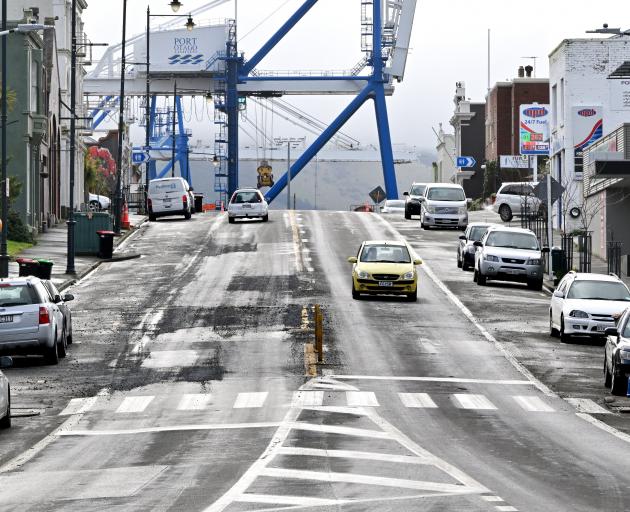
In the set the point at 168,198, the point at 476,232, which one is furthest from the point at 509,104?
the point at 476,232

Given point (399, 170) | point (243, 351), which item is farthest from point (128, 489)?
point (399, 170)

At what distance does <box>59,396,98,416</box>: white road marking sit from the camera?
2323 cm

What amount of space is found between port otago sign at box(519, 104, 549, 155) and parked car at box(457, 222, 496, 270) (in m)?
9.50

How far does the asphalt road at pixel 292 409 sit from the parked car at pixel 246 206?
2125 cm

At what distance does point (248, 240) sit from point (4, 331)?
32687 millimetres

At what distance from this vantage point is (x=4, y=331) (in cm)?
2920

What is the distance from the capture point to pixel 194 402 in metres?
24.1

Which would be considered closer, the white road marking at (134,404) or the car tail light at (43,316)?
Answer: the white road marking at (134,404)

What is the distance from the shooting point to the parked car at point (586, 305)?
110 feet

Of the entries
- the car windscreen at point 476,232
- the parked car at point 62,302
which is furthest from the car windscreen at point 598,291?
the car windscreen at point 476,232

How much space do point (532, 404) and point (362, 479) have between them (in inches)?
378

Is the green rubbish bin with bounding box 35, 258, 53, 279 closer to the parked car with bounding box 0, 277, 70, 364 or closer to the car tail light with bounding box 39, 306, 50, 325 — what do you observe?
the parked car with bounding box 0, 277, 70, 364

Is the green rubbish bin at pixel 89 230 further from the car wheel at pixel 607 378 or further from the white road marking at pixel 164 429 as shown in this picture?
the white road marking at pixel 164 429

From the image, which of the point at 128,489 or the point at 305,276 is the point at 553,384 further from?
the point at 305,276
